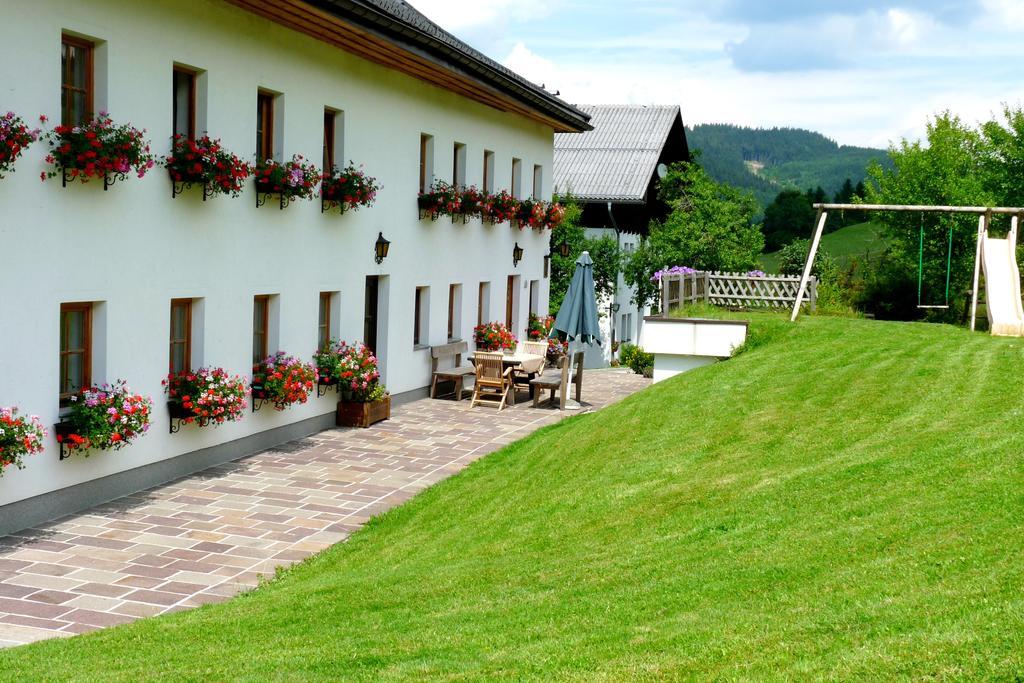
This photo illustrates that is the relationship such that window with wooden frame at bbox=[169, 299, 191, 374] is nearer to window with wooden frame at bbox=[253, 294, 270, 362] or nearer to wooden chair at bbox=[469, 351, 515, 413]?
window with wooden frame at bbox=[253, 294, 270, 362]

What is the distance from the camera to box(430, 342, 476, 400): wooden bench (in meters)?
19.7

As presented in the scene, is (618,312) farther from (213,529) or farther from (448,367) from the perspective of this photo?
(213,529)

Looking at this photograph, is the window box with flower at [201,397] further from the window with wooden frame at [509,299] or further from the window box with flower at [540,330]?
the window box with flower at [540,330]

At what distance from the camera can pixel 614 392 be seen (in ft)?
72.0

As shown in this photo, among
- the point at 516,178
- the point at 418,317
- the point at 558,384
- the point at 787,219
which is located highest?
the point at 787,219

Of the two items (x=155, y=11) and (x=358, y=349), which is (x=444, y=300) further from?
(x=155, y=11)

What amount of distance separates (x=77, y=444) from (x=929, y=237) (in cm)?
1955

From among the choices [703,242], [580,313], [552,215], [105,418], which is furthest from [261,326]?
[703,242]

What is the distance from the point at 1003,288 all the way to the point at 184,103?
39.4ft

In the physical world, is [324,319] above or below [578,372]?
Result: above

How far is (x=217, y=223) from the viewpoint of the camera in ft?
42.4

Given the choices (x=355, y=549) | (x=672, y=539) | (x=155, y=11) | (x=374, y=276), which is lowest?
(x=355, y=549)

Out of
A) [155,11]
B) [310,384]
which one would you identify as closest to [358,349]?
[310,384]

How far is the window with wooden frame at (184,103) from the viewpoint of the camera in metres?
12.4
